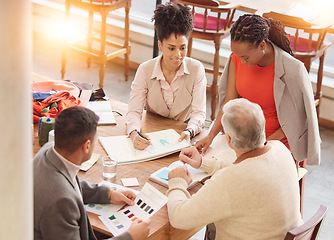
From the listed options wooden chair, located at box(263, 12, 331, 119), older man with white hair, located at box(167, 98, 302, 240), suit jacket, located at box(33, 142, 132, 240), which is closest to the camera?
suit jacket, located at box(33, 142, 132, 240)

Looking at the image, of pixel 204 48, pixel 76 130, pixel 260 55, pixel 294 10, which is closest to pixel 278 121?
pixel 260 55

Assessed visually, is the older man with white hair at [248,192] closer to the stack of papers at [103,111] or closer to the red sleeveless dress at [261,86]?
the red sleeveless dress at [261,86]

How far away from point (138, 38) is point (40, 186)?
389 cm

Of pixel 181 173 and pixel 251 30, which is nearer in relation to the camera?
pixel 181 173

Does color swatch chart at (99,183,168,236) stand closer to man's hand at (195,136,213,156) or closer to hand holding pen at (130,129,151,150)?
hand holding pen at (130,129,151,150)

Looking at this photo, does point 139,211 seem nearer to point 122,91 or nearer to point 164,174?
point 164,174

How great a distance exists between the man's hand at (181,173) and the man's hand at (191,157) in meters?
0.14

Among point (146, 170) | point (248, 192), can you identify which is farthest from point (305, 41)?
point (248, 192)

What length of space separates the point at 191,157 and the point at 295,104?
623 millimetres

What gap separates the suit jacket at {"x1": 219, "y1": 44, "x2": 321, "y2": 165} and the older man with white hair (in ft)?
2.18

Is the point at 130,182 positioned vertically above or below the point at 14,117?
below

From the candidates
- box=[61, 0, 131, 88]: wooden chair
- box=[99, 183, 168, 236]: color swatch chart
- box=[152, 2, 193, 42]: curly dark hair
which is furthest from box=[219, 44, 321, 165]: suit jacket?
box=[61, 0, 131, 88]: wooden chair

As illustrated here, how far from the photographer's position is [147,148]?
2.40 m

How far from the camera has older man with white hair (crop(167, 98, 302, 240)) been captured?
1719mm
